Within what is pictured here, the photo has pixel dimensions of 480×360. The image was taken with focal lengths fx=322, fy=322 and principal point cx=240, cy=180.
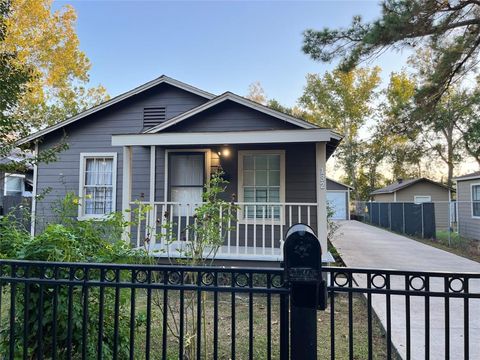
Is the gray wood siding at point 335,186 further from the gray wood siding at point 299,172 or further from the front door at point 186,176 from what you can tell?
the front door at point 186,176

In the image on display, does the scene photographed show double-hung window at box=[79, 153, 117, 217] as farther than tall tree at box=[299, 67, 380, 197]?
No

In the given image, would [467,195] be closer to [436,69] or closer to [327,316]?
[436,69]

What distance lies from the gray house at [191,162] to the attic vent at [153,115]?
0.03 metres

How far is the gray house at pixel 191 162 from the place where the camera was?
6.44m

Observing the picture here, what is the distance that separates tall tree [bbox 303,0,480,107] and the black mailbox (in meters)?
6.90

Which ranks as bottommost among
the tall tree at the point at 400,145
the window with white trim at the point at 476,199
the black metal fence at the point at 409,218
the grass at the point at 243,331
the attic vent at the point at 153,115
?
the grass at the point at 243,331

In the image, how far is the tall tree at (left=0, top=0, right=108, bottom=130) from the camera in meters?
16.1

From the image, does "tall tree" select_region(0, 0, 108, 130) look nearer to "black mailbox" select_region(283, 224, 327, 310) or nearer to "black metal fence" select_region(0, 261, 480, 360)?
"black metal fence" select_region(0, 261, 480, 360)

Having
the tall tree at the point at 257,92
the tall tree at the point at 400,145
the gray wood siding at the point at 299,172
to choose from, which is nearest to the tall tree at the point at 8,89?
the gray wood siding at the point at 299,172

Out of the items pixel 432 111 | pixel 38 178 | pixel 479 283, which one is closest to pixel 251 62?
pixel 432 111

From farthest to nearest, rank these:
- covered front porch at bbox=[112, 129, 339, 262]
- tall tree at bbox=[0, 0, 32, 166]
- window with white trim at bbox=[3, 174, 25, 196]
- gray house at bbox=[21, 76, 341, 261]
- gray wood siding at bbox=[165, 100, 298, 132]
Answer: window with white trim at bbox=[3, 174, 25, 196] → gray wood siding at bbox=[165, 100, 298, 132] → covered front porch at bbox=[112, 129, 339, 262] → gray house at bbox=[21, 76, 341, 261] → tall tree at bbox=[0, 0, 32, 166]

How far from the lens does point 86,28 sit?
18.2 meters

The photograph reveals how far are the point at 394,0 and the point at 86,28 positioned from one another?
56.1 feet

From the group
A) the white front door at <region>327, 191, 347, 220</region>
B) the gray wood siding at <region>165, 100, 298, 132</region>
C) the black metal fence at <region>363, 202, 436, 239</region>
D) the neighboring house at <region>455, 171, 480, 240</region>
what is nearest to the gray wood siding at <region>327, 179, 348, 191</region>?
the white front door at <region>327, 191, 347, 220</region>
